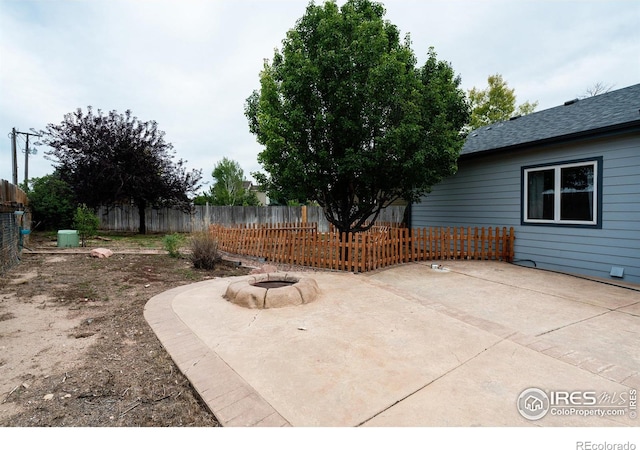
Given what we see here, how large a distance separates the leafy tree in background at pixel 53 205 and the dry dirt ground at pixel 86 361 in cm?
1115

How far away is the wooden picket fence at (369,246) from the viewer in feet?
21.3

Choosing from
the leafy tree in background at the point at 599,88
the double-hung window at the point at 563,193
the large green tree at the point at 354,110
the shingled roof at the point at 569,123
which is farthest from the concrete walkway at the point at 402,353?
the leafy tree in background at the point at 599,88

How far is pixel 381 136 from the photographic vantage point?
657 centimetres

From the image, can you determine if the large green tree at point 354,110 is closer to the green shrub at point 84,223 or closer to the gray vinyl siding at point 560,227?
the gray vinyl siding at point 560,227

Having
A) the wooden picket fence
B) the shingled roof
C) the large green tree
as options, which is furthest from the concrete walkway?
the shingled roof

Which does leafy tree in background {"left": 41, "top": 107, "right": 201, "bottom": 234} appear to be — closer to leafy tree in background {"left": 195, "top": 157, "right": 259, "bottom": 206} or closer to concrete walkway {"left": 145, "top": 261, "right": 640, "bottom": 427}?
concrete walkway {"left": 145, "top": 261, "right": 640, "bottom": 427}

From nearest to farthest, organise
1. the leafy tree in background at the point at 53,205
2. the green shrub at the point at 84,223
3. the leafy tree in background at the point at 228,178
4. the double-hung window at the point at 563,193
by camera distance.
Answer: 1. the double-hung window at the point at 563,193
2. the green shrub at the point at 84,223
3. the leafy tree in background at the point at 53,205
4. the leafy tree in background at the point at 228,178

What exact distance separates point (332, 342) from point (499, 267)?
18.0ft

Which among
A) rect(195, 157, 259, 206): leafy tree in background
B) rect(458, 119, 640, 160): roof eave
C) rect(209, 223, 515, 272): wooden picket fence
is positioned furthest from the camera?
rect(195, 157, 259, 206): leafy tree in background

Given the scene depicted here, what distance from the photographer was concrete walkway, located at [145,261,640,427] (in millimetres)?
1913

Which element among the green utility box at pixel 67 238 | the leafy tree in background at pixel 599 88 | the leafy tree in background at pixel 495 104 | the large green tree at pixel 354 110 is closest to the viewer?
the large green tree at pixel 354 110

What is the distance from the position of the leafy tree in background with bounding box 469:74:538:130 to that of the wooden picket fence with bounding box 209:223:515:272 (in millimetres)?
18116

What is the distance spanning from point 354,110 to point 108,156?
1257 cm

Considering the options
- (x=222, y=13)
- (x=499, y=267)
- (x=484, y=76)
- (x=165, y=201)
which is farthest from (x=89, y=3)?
(x=484, y=76)
